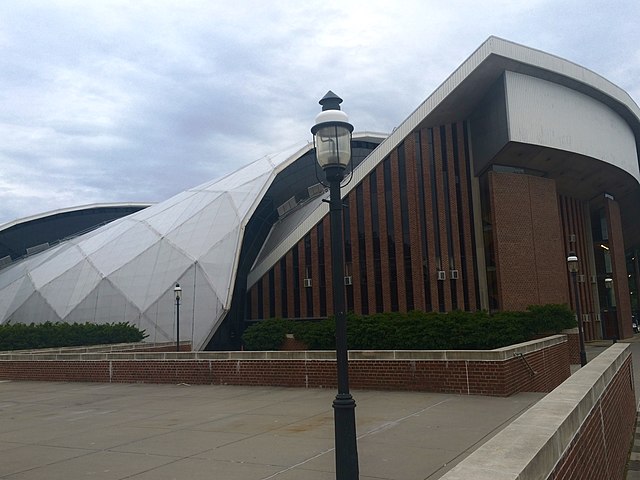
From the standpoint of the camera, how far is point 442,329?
22.4m

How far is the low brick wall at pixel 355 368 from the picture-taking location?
12922 millimetres

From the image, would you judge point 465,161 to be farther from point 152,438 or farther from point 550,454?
point 550,454

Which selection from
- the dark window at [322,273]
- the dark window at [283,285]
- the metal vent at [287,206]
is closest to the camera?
the dark window at [322,273]

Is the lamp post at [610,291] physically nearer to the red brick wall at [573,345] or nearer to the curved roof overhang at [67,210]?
the red brick wall at [573,345]

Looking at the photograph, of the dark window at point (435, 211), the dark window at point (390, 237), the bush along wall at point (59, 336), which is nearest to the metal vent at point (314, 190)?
the dark window at point (390, 237)

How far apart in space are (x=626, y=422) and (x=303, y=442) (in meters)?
6.82

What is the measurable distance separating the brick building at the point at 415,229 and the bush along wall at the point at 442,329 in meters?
4.23

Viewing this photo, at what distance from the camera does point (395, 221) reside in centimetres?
3181

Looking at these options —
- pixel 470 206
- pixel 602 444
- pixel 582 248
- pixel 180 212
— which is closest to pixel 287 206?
pixel 180 212

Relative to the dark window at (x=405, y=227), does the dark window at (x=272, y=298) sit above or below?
below

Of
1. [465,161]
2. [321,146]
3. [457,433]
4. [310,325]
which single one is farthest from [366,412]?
[465,161]

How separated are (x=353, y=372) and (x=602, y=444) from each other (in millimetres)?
7826

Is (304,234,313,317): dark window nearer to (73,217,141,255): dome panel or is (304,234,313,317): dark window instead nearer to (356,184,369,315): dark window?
(356,184,369,315): dark window

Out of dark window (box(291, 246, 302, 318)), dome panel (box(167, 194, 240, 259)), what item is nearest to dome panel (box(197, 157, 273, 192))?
dome panel (box(167, 194, 240, 259))
